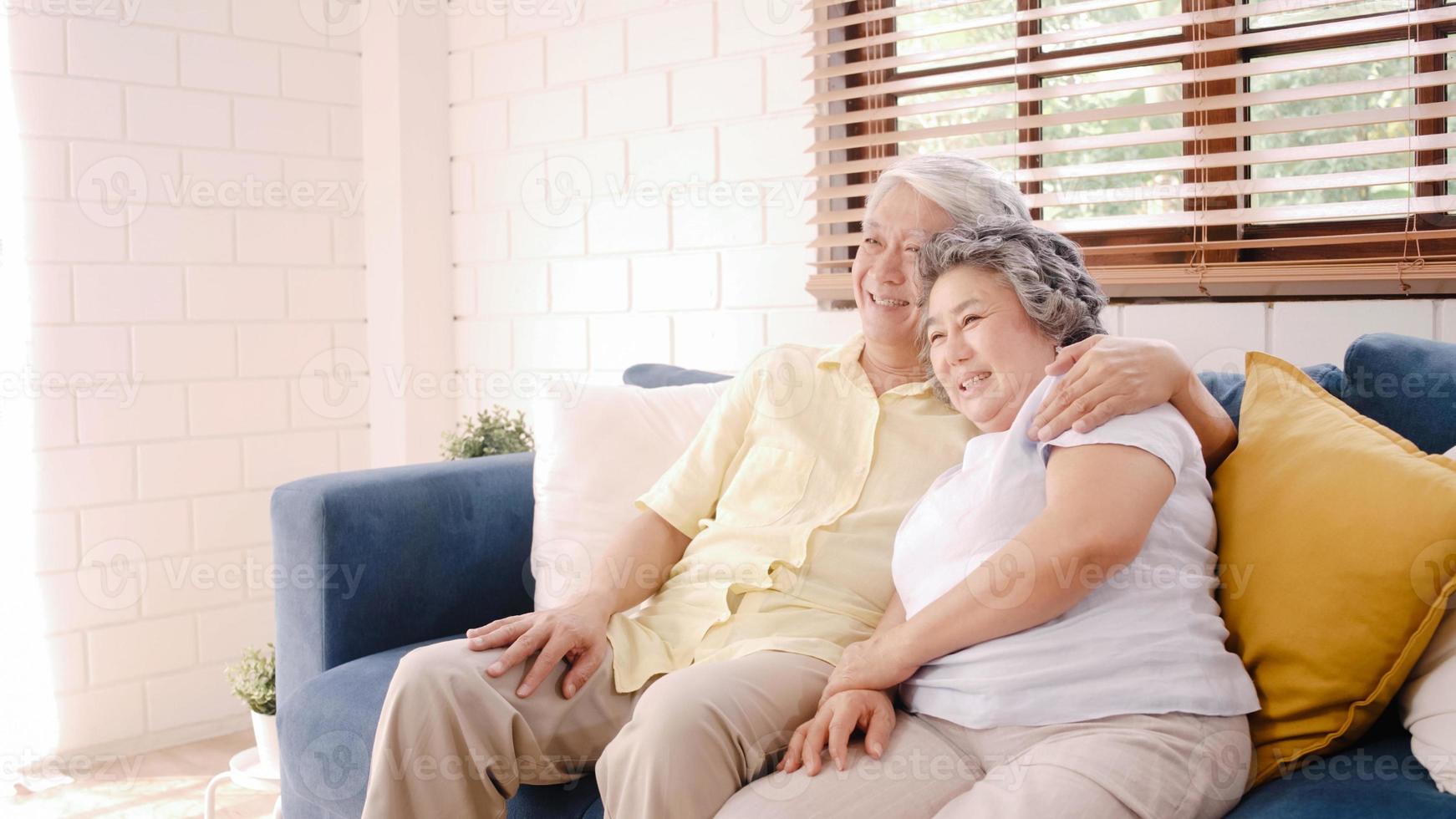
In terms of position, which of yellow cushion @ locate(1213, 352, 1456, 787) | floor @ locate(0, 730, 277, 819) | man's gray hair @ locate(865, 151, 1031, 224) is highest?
man's gray hair @ locate(865, 151, 1031, 224)

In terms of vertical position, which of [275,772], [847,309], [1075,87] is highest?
[1075,87]

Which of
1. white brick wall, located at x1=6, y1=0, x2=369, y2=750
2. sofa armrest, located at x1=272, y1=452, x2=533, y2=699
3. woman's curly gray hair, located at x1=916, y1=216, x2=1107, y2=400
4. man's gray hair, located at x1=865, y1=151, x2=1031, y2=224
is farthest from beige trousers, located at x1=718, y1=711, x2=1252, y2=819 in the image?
white brick wall, located at x1=6, y1=0, x2=369, y2=750

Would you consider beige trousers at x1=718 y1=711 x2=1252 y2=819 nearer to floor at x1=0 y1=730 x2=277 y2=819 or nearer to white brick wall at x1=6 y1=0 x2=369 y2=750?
floor at x1=0 y1=730 x2=277 y2=819

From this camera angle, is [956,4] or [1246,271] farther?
[956,4]

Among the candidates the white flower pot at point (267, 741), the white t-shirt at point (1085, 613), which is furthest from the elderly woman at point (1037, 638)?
the white flower pot at point (267, 741)

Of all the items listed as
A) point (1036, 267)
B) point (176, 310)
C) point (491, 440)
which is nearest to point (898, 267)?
point (1036, 267)

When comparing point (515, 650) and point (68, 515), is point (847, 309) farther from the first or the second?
point (68, 515)

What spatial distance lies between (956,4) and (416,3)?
5.25 ft

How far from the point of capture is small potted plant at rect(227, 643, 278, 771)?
2473mm

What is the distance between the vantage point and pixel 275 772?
241 cm

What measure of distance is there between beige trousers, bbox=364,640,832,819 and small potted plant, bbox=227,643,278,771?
1.15 m

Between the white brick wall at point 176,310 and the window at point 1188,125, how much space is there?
1530mm

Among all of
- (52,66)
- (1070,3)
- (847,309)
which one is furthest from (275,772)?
(1070,3)

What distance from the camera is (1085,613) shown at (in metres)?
1.32
